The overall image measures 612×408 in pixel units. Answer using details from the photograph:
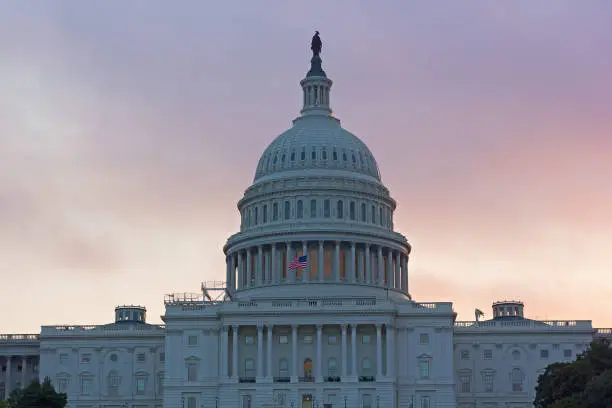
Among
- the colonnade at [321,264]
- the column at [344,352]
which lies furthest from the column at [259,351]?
the colonnade at [321,264]

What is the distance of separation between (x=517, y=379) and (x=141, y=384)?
4438cm

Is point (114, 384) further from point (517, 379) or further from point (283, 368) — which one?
point (517, 379)

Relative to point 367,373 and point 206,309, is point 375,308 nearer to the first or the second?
point 367,373

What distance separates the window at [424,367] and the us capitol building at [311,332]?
0.15m

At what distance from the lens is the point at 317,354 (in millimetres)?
158500

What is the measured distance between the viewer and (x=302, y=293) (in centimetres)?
17138

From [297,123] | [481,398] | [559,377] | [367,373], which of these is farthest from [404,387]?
[297,123]

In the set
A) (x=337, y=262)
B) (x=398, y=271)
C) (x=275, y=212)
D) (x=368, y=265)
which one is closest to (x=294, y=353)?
(x=337, y=262)

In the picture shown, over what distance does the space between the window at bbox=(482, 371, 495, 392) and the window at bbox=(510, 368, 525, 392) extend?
7.67ft

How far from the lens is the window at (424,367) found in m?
160

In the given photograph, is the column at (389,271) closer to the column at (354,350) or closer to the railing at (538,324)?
the railing at (538,324)

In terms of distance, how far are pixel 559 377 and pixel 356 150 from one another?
186 ft

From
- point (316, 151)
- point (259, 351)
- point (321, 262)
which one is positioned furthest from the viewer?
point (316, 151)

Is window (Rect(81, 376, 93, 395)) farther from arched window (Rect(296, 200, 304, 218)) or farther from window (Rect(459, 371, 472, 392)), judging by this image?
window (Rect(459, 371, 472, 392))
